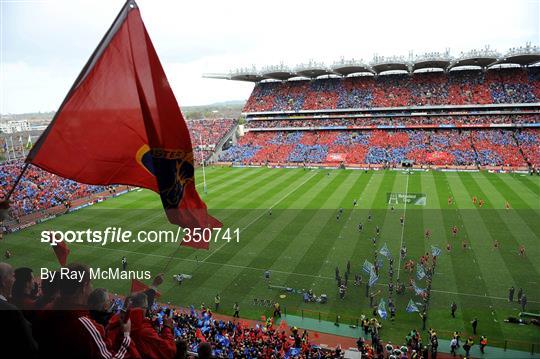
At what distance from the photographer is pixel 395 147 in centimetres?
6425

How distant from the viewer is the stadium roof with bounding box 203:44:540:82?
208 feet

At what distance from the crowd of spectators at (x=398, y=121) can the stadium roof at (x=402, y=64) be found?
30.5 ft

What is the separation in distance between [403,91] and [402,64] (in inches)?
275

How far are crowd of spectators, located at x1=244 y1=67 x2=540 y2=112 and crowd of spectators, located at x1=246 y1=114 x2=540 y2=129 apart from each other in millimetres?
2667

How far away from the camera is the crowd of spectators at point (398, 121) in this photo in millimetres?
63869

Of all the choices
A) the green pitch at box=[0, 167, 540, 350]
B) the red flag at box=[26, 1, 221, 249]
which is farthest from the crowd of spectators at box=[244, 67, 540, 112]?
the red flag at box=[26, 1, 221, 249]

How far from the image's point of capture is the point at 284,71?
75938mm

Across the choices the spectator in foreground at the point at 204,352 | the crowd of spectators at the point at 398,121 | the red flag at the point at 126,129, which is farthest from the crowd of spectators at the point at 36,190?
the spectator in foreground at the point at 204,352

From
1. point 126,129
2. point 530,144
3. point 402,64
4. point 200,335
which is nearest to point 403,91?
point 402,64

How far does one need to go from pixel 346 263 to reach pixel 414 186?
24748 millimetres

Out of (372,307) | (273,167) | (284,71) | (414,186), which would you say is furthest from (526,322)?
(284,71)

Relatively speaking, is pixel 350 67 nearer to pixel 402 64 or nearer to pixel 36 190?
pixel 402 64

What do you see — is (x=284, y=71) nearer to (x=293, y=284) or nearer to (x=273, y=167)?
Result: (x=273, y=167)

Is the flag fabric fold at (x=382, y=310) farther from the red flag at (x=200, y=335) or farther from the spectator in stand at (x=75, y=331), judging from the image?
the spectator in stand at (x=75, y=331)
